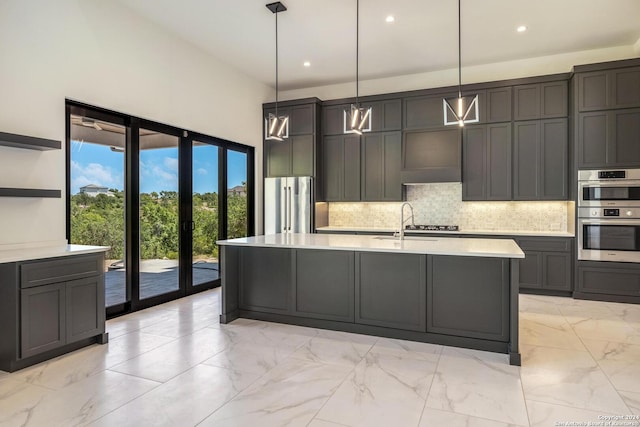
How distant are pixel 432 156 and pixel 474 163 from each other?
61 centimetres

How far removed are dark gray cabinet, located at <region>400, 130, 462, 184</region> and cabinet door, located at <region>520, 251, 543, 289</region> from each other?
1.46 m

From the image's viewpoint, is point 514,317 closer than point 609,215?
Yes

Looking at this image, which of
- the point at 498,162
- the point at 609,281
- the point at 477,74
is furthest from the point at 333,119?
the point at 609,281

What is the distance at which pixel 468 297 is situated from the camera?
130 inches

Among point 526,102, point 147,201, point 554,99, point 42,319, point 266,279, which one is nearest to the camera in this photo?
point 42,319

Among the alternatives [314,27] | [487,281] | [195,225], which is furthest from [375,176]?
[487,281]

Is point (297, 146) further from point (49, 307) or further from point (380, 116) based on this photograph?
point (49, 307)

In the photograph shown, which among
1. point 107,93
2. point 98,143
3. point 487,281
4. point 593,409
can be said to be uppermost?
point 107,93

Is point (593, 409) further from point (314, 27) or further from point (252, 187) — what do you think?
point (252, 187)

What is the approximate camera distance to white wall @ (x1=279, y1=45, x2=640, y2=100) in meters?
5.44

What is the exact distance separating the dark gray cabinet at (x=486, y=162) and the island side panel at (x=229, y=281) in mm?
3563

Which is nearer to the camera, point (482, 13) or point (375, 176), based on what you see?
point (482, 13)

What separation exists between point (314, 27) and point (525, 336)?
411 cm

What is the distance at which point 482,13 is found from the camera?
4.40 meters
